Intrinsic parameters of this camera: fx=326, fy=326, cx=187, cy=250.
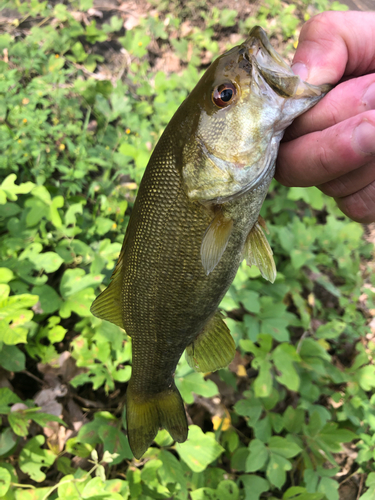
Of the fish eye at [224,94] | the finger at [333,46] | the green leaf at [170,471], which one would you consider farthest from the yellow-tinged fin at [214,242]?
the green leaf at [170,471]

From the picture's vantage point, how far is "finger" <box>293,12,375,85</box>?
1261 millimetres

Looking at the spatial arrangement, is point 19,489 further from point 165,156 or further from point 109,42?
point 109,42

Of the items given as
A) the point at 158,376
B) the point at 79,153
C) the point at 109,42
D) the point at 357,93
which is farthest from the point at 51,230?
the point at 109,42

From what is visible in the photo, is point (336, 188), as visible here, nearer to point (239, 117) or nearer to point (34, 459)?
point (239, 117)

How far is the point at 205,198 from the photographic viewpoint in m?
1.17

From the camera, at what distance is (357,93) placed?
1.21m

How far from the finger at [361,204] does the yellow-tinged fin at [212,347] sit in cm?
81

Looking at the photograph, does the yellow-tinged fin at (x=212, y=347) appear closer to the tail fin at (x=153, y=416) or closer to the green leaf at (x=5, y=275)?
the tail fin at (x=153, y=416)

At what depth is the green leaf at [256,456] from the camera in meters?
1.81

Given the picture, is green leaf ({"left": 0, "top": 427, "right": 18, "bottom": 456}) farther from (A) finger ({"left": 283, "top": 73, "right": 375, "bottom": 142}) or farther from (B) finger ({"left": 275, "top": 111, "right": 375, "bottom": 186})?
(A) finger ({"left": 283, "top": 73, "right": 375, "bottom": 142})

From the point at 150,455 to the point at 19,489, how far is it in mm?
655

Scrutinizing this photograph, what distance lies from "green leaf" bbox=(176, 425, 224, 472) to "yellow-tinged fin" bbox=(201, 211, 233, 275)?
1139 mm

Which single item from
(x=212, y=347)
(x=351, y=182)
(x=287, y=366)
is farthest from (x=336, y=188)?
(x=287, y=366)

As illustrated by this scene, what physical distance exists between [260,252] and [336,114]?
0.59 m
